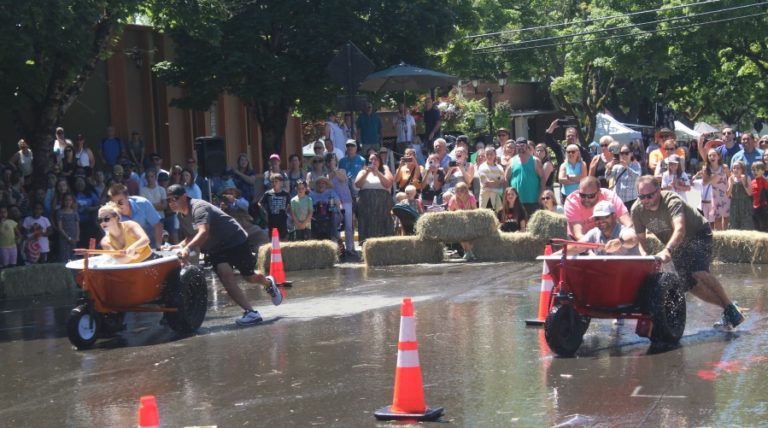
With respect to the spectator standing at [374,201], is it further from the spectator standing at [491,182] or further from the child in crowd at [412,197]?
the spectator standing at [491,182]

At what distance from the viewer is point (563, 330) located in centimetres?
975

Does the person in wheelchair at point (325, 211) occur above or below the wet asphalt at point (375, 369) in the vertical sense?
above

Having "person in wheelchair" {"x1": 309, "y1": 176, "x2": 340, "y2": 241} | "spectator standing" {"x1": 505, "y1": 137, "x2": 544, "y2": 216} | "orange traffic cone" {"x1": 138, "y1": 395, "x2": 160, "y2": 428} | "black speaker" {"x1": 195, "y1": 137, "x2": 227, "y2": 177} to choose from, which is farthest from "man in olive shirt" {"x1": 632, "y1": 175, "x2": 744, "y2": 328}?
"black speaker" {"x1": 195, "y1": 137, "x2": 227, "y2": 177}

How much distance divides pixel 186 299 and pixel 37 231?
7.24 m

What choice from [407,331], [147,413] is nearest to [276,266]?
[407,331]

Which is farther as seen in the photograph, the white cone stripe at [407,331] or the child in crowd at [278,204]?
the child in crowd at [278,204]

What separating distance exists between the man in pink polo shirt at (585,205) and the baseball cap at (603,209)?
0.19m

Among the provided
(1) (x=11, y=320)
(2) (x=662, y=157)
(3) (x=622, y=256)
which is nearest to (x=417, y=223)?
(2) (x=662, y=157)

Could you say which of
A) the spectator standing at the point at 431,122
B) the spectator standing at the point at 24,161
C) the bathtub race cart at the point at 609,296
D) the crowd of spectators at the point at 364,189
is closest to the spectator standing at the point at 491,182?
the crowd of spectators at the point at 364,189

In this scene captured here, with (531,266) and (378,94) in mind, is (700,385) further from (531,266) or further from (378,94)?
(378,94)

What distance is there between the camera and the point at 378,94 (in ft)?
94.4

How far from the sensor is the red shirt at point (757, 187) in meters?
18.7

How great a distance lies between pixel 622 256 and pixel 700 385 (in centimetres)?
170

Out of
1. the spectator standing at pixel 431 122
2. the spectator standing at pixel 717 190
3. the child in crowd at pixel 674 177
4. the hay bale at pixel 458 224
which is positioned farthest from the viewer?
the spectator standing at pixel 431 122
